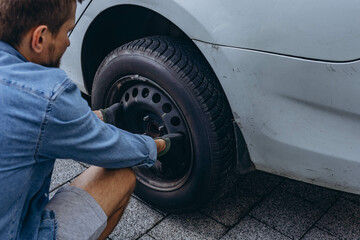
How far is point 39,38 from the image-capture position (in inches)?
56.8

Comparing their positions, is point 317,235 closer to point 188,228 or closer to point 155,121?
point 188,228

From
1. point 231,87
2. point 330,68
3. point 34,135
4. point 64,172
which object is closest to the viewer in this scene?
point 34,135

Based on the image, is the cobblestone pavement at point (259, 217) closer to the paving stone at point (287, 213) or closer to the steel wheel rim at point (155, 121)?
the paving stone at point (287, 213)

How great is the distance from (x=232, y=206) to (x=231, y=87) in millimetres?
772

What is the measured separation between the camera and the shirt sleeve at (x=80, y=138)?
1415mm

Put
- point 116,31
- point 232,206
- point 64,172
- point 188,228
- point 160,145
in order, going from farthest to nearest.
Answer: point 64,172
point 116,31
point 232,206
point 188,228
point 160,145

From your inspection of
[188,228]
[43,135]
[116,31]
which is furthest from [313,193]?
[43,135]

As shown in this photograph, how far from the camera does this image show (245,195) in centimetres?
248

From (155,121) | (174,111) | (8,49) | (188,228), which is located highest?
(8,49)

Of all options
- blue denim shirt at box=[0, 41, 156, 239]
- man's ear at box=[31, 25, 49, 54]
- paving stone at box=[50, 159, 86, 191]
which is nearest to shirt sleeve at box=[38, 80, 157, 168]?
blue denim shirt at box=[0, 41, 156, 239]

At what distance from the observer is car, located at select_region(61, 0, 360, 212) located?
1.62 m

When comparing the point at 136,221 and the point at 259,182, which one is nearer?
the point at 136,221

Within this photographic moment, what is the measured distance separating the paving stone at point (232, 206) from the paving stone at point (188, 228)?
46 millimetres

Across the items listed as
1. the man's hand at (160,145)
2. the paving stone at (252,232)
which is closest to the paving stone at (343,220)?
the paving stone at (252,232)
